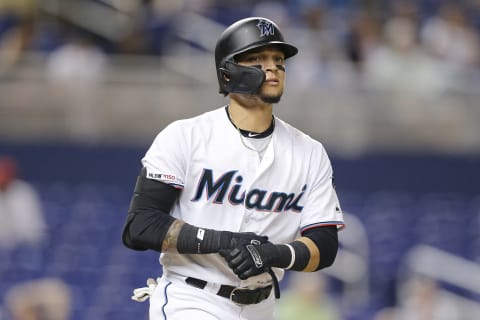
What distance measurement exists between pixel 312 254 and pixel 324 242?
4.5 inches

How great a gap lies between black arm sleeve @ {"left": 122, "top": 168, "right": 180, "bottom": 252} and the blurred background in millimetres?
5211

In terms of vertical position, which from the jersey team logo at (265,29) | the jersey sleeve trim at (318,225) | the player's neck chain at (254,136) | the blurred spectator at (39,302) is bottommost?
the blurred spectator at (39,302)

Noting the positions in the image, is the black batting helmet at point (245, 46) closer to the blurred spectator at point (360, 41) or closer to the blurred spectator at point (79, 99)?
the blurred spectator at point (79, 99)

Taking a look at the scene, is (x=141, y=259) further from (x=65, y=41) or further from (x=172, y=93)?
(x=65, y=41)

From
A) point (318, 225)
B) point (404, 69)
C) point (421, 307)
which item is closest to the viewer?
point (318, 225)

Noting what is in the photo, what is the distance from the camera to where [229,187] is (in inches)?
170

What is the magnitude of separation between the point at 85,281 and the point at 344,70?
3367 millimetres

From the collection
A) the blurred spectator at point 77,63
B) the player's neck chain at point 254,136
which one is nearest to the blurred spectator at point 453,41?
the blurred spectator at point 77,63

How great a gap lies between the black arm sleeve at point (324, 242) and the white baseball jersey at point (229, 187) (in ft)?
0.11

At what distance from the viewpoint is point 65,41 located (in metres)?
11.7

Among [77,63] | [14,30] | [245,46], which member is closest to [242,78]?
[245,46]

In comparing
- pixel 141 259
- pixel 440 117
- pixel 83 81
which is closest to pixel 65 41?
pixel 83 81

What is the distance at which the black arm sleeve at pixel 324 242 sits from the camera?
14.3ft

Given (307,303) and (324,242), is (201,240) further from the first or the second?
(307,303)
